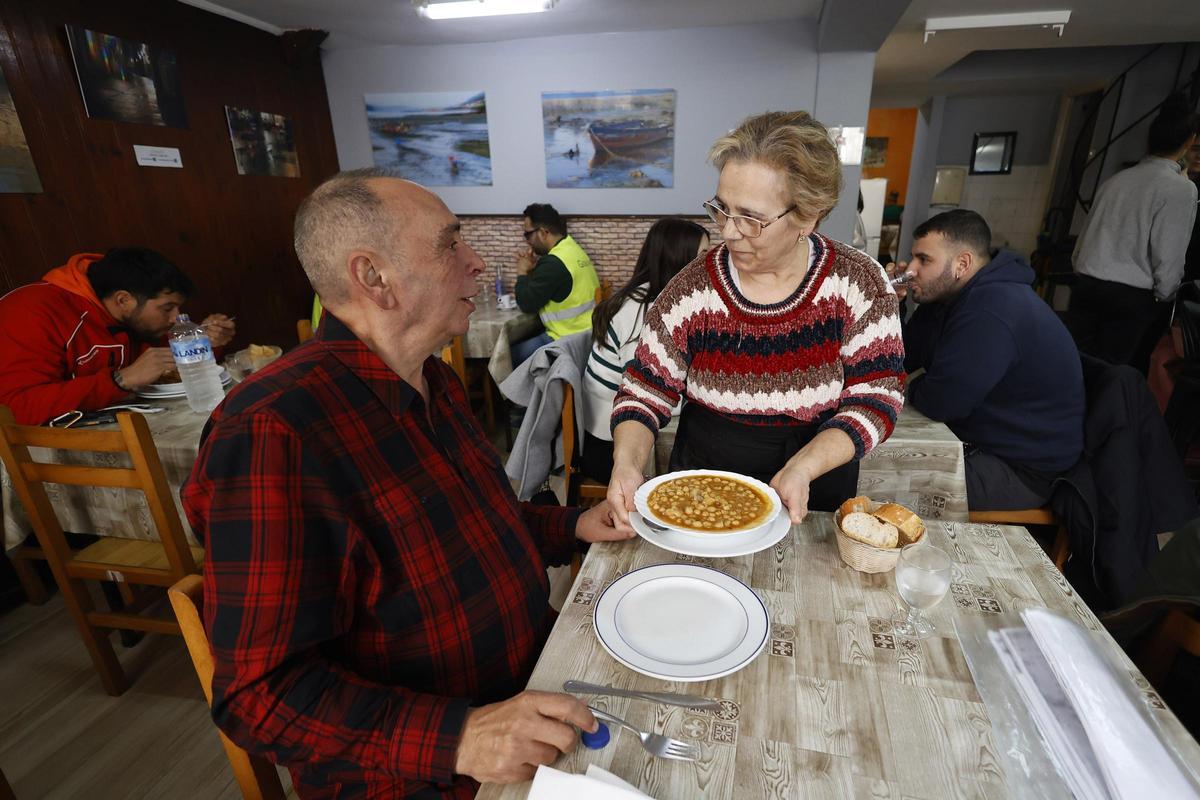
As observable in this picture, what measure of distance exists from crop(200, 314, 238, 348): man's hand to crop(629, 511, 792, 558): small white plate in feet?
7.51

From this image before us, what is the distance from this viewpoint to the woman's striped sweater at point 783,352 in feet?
4.15

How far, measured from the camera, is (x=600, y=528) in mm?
1153

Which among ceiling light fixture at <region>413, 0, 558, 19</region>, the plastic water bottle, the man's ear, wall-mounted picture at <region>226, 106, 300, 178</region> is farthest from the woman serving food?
wall-mounted picture at <region>226, 106, 300, 178</region>

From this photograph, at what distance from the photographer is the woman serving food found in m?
1.16

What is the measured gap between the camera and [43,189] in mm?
2967

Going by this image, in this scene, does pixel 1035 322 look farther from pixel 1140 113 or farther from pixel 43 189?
pixel 1140 113

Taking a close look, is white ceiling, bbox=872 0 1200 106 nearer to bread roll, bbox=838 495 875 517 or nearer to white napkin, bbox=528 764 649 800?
bread roll, bbox=838 495 875 517

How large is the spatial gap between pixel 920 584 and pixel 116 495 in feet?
7.25

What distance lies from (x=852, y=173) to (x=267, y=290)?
478cm

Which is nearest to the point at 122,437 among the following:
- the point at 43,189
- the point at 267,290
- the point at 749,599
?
the point at 749,599

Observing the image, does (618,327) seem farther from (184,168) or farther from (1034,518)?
(184,168)

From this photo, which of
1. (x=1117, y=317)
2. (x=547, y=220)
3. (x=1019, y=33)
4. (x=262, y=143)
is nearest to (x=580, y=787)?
(x=547, y=220)

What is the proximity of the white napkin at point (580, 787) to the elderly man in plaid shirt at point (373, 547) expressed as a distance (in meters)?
0.05

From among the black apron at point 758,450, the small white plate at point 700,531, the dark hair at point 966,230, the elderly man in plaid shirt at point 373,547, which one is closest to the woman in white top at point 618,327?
the black apron at point 758,450
